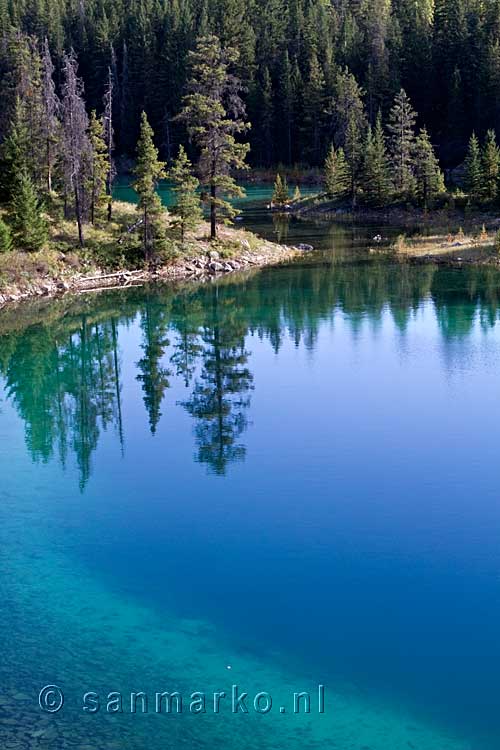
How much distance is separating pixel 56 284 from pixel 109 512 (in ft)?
94.8

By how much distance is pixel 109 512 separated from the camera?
1927 centimetres

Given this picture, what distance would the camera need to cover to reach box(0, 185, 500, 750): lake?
1233 centimetres

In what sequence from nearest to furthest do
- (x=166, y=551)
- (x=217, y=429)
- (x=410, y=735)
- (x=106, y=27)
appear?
(x=410, y=735)
(x=166, y=551)
(x=217, y=429)
(x=106, y=27)

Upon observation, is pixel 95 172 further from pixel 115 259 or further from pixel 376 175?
pixel 376 175

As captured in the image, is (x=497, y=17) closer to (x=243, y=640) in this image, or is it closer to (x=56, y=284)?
(x=56, y=284)

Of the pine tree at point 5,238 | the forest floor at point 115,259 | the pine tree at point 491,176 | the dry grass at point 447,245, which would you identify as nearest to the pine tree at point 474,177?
the pine tree at point 491,176

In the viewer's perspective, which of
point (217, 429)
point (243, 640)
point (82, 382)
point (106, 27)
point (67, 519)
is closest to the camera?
point (243, 640)

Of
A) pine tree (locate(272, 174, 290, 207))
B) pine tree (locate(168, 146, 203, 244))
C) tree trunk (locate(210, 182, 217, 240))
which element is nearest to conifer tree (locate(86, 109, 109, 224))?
pine tree (locate(168, 146, 203, 244))

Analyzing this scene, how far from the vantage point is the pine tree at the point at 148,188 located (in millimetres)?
48344

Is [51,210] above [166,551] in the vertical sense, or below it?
above

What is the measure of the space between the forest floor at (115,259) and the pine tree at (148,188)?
2.64 feet

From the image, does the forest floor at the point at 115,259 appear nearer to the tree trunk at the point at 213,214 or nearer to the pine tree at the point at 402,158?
the tree trunk at the point at 213,214

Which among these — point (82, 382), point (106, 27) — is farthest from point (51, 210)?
point (106, 27)

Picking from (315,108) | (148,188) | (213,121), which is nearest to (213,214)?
(213,121)
